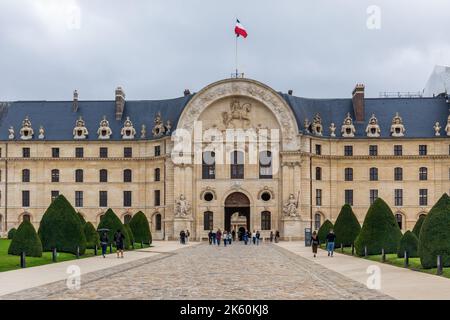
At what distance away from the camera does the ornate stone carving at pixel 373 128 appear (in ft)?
273

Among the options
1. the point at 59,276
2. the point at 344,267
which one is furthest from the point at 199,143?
the point at 59,276

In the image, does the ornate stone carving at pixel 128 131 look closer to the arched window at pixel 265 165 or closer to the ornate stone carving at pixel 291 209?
the arched window at pixel 265 165

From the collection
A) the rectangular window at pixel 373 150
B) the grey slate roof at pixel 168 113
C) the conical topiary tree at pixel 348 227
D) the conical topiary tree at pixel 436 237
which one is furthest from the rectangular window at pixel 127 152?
the conical topiary tree at pixel 436 237

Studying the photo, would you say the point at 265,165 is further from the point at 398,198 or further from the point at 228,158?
the point at 398,198

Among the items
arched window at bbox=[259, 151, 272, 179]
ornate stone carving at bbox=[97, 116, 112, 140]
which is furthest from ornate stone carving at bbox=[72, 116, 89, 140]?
arched window at bbox=[259, 151, 272, 179]

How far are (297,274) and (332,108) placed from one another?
60380 mm

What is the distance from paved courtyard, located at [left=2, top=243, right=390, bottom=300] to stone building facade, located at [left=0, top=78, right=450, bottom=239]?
1753 inches

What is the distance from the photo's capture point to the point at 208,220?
3142 inches

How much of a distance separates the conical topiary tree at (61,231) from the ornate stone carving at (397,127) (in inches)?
2015

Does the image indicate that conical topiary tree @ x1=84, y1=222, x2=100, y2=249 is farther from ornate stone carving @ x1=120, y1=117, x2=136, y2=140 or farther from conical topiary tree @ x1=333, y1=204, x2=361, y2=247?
ornate stone carving @ x1=120, y1=117, x2=136, y2=140

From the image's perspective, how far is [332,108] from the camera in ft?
289
